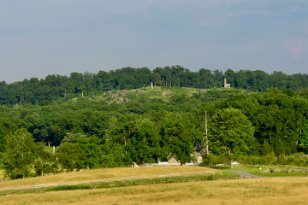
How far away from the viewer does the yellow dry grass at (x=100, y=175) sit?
76750mm

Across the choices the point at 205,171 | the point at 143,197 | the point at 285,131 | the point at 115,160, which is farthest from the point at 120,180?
the point at 285,131

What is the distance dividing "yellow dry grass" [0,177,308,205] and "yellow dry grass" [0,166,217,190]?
14.0 metres

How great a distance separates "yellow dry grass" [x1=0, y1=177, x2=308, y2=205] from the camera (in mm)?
51188

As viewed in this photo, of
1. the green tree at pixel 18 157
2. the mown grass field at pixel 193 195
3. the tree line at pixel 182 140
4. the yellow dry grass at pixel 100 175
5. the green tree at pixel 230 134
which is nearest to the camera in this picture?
the mown grass field at pixel 193 195

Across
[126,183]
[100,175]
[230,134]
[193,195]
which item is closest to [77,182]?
[100,175]

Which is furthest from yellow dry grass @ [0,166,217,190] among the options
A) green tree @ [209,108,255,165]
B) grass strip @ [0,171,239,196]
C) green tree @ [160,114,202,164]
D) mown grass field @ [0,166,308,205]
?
green tree @ [209,108,255,165]

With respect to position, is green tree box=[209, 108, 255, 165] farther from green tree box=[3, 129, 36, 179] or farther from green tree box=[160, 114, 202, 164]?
green tree box=[3, 129, 36, 179]

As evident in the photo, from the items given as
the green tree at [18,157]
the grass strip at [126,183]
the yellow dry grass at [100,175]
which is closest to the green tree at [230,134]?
the yellow dry grass at [100,175]

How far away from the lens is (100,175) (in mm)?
82688

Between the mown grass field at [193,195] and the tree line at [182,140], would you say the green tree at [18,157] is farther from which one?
the mown grass field at [193,195]

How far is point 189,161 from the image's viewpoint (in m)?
107

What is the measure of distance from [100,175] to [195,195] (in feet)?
96.3

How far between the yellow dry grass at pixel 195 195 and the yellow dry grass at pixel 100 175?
550 inches

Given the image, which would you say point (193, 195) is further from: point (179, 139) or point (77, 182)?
point (179, 139)
